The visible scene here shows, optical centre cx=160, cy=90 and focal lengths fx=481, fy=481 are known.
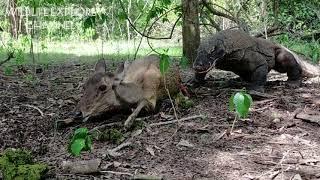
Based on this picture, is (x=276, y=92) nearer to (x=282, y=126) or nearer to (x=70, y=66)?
(x=282, y=126)

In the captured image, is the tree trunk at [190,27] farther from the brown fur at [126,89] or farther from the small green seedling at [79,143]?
the small green seedling at [79,143]

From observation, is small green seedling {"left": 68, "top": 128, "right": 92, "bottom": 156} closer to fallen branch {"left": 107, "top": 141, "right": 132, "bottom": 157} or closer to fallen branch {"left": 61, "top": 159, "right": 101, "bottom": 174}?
fallen branch {"left": 61, "top": 159, "right": 101, "bottom": 174}

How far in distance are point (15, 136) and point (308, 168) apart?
242cm

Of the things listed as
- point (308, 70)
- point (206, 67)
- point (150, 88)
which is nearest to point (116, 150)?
point (150, 88)

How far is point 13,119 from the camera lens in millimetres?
4695

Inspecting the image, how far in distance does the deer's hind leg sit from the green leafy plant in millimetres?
1412

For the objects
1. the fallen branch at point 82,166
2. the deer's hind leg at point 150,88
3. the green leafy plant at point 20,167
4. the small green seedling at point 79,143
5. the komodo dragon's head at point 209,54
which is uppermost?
the komodo dragon's head at point 209,54

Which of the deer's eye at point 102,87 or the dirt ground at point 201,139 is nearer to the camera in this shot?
the dirt ground at point 201,139

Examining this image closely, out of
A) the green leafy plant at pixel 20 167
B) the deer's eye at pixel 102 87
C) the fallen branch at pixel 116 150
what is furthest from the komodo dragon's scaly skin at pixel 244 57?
the green leafy plant at pixel 20 167

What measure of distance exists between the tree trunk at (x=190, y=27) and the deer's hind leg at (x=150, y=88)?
2357 millimetres

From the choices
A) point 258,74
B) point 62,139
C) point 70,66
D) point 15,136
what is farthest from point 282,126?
point 70,66

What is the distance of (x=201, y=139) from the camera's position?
394 cm

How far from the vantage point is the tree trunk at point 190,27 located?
713cm

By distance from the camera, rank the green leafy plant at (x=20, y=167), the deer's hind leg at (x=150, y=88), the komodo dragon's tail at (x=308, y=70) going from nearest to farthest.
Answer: the green leafy plant at (x=20, y=167), the deer's hind leg at (x=150, y=88), the komodo dragon's tail at (x=308, y=70)
